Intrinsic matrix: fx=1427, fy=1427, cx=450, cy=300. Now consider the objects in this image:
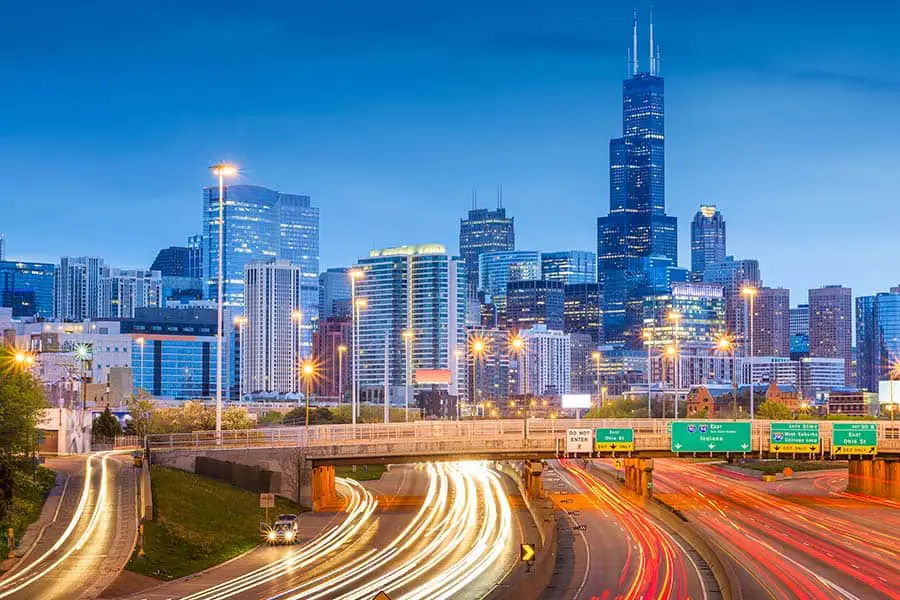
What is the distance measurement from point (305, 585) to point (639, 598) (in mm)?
14811

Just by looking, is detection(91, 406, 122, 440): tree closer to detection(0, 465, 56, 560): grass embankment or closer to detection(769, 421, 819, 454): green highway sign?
detection(0, 465, 56, 560): grass embankment

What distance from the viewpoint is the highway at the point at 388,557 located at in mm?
62375

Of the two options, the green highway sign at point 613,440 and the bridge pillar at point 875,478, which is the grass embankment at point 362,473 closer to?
the green highway sign at point 613,440

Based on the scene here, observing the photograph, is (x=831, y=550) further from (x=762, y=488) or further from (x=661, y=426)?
(x=762, y=488)

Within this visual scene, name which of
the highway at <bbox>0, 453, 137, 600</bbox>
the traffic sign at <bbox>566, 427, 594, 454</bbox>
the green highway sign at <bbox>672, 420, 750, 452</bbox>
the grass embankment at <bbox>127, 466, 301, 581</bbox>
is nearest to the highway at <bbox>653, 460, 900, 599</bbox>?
the green highway sign at <bbox>672, 420, 750, 452</bbox>

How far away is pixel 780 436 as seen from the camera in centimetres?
10669

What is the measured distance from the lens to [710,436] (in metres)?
106

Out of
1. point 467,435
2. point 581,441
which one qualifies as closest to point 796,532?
point 581,441

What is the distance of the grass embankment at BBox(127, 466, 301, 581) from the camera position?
224 feet

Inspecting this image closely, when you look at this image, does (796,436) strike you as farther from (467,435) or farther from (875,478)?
(467,435)

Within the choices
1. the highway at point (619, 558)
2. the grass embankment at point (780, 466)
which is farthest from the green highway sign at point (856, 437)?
the grass embankment at point (780, 466)

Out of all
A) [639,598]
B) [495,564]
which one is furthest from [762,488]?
[639,598]

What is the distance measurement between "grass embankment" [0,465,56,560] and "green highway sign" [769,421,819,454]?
171ft

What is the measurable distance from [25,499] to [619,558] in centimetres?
3270
